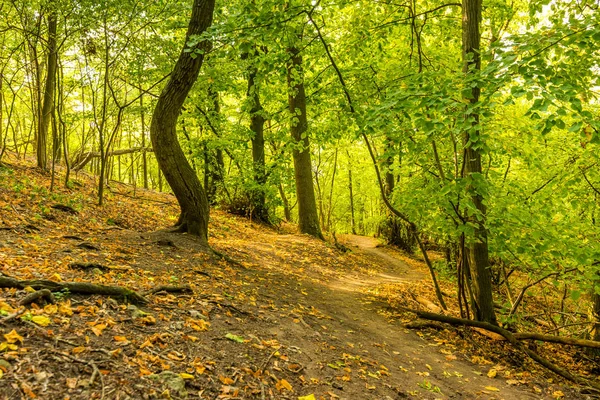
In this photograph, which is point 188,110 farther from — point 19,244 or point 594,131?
point 594,131

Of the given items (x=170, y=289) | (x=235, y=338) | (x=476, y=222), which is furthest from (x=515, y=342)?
(x=170, y=289)

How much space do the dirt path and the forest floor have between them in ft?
0.07

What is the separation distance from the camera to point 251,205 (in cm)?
1386

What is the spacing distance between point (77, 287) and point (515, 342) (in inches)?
236

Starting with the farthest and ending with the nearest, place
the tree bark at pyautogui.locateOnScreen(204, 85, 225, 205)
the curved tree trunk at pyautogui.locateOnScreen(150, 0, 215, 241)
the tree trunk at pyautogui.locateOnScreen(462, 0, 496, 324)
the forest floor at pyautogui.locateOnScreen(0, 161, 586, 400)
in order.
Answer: the tree bark at pyautogui.locateOnScreen(204, 85, 225, 205) → the curved tree trunk at pyautogui.locateOnScreen(150, 0, 215, 241) → the tree trunk at pyautogui.locateOnScreen(462, 0, 496, 324) → the forest floor at pyautogui.locateOnScreen(0, 161, 586, 400)

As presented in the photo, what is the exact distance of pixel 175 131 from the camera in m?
→ 6.86

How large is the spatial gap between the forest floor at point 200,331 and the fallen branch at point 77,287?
95 millimetres

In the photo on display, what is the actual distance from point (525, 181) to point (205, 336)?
23.7ft

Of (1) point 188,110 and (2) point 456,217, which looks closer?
(2) point 456,217

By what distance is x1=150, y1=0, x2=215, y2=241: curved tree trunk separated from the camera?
6.49 metres

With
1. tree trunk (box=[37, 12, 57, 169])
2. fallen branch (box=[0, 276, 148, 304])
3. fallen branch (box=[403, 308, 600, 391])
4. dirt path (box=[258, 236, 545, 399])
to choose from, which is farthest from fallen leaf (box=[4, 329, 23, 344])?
tree trunk (box=[37, 12, 57, 169])

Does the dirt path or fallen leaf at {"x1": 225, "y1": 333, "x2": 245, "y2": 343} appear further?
the dirt path

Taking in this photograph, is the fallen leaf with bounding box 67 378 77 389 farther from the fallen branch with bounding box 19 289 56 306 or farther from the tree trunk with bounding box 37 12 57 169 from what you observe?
the tree trunk with bounding box 37 12 57 169

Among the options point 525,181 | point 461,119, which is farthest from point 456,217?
point 525,181
